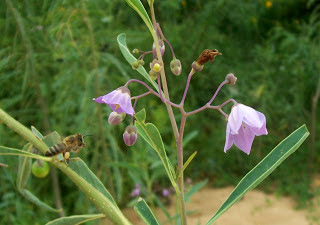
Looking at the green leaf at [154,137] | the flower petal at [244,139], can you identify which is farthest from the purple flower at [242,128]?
the green leaf at [154,137]

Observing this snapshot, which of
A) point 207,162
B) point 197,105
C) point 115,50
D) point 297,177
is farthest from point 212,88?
point 115,50

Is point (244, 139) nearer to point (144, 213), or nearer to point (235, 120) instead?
point (235, 120)

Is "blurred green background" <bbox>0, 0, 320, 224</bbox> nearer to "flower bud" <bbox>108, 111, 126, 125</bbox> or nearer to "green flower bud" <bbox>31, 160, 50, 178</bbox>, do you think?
"green flower bud" <bbox>31, 160, 50, 178</bbox>

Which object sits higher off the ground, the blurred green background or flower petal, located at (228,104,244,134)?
flower petal, located at (228,104,244,134)

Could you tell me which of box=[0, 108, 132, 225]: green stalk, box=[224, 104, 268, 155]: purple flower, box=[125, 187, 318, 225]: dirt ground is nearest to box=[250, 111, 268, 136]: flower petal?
box=[224, 104, 268, 155]: purple flower

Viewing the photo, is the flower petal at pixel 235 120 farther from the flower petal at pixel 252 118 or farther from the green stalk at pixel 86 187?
the green stalk at pixel 86 187

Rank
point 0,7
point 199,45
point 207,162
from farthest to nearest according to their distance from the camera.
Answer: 1. point 207,162
2. point 199,45
3. point 0,7

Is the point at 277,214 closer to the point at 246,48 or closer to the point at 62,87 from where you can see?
the point at 246,48
